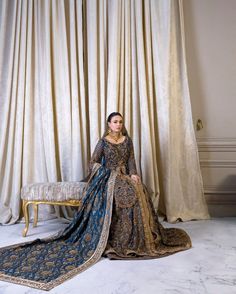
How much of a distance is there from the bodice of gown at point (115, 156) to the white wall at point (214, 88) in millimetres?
1104

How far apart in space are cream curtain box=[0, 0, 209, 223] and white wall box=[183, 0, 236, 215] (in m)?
0.22

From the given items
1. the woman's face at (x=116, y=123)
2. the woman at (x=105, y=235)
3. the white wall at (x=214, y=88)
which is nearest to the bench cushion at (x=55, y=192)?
the woman at (x=105, y=235)

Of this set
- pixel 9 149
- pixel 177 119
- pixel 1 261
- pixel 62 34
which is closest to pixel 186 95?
pixel 177 119

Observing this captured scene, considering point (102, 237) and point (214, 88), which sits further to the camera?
point (214, 88)

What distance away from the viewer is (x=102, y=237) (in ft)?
9.17

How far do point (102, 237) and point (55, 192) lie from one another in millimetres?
754

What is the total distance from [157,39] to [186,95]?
667 millimetres

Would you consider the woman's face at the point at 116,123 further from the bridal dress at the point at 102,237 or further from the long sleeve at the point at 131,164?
the bridal dress at the point at 102,237

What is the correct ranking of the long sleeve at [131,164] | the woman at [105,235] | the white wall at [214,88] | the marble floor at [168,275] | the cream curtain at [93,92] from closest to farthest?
the marble floor at [168,275] < the woman at [105,235] < the long sleeve at [131,164] < the cream curtain at [93,92] < the white wall at [214,88]

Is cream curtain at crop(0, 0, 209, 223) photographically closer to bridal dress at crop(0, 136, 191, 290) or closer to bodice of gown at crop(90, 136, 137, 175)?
bodice of gown at crop(90, 136, 137, 175)

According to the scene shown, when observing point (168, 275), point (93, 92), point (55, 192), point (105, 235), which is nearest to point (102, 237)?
point (105, 235)

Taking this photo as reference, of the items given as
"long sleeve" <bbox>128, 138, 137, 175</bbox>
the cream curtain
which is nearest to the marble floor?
"long sleeve" <bbox>128, 138, 137, 175</bbox>

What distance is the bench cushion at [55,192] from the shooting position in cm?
331

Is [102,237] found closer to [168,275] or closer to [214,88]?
[168,275]
